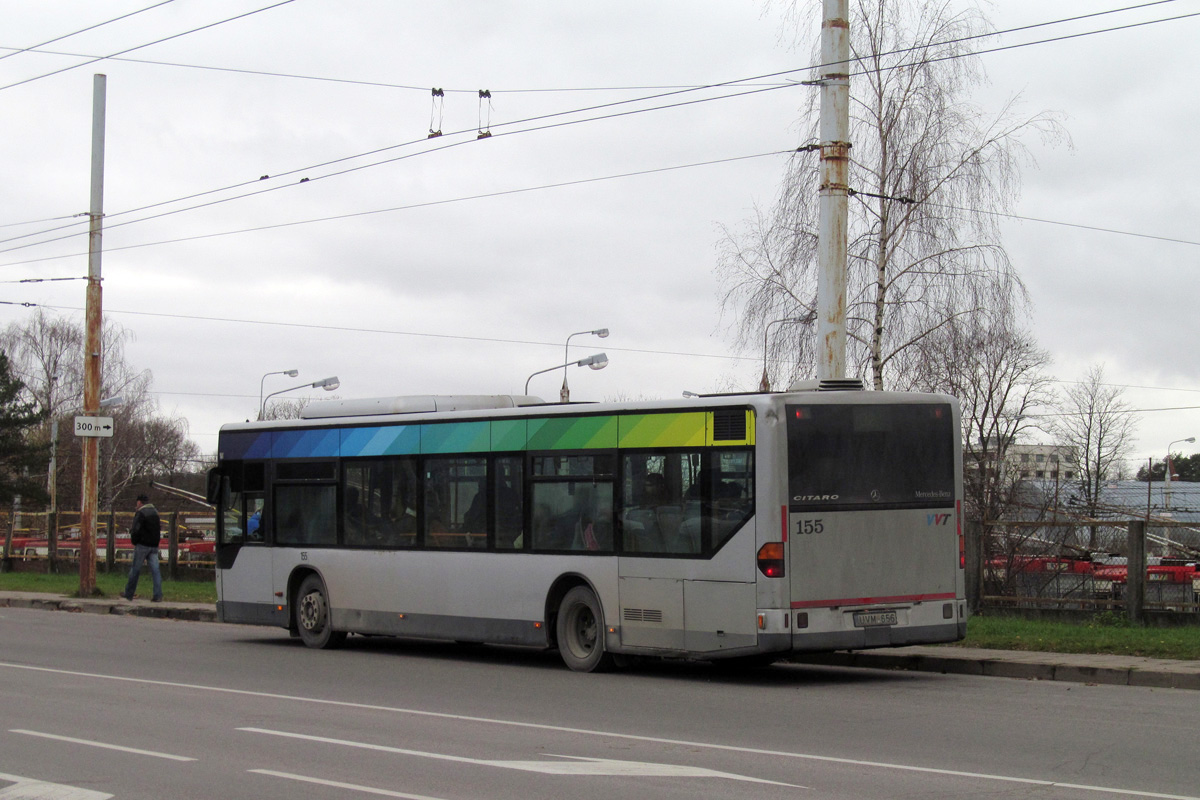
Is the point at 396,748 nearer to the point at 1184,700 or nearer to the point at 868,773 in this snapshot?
the point at 868,773

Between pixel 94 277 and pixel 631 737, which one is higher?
pixel 94 277

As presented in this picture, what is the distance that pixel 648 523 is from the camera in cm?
1413

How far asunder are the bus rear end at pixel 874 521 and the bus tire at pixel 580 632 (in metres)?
2.48

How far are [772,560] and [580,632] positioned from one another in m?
2.88

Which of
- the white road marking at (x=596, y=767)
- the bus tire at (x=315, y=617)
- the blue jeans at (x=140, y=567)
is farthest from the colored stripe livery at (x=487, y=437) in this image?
the blue jeans at (x=140, y=567)

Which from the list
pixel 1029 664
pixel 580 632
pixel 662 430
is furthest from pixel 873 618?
pixel 580 632

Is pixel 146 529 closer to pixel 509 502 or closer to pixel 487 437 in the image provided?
pixel 487 437

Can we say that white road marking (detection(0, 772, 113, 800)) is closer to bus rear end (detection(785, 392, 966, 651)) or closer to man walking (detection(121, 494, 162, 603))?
bus rear end (detection(785, 392, 966, 651))

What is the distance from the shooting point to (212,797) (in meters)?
7.61

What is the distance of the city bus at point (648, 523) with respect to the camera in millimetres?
13188

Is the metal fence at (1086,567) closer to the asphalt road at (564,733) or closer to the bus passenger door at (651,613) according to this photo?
the asphalt road at (564,733)

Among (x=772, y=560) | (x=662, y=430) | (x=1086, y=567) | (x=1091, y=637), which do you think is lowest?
(x=1091, y=637)

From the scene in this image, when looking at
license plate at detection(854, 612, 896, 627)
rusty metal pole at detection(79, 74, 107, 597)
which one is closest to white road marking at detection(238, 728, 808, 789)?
license plate at detection(854, 612, 896, 627)

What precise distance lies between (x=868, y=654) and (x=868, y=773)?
6.97m
